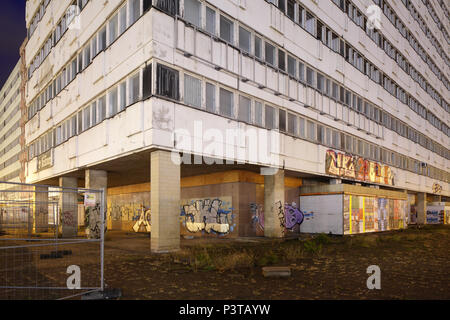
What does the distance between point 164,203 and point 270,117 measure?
860cm

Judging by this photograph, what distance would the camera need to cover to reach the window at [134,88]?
53.2 feet

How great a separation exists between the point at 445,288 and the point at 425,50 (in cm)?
4569

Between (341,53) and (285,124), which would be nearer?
(285,124)

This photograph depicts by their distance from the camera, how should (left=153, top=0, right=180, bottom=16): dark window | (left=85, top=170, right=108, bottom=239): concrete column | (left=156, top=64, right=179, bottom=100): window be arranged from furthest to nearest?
(left=85, top=170, right=108, bottom=239): concrete column, (left=153, top=0, right=180, bottom=16): dark window, (left=156, top=64, right=179, bottom=100): window

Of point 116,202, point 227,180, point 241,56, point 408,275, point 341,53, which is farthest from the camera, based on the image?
point 116,202

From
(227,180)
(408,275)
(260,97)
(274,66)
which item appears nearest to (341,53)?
(274,66)

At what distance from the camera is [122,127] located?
1691 cm

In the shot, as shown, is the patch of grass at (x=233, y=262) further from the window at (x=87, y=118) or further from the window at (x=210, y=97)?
the window at (x=87, y=118)

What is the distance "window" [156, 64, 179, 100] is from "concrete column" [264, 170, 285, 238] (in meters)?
8.51

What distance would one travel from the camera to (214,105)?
17500 mm

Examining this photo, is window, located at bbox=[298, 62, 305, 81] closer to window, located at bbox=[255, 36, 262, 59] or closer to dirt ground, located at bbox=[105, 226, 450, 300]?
window, located at bbox=[255, 36, 262, 59]

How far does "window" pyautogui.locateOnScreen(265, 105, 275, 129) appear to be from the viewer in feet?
68.1

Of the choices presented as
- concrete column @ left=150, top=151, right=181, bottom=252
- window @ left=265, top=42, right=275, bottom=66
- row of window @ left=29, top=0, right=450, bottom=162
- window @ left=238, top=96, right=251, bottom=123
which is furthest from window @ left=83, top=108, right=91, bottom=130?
window @ left=265, top=42, right=275, bottom=66

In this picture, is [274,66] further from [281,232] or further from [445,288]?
[445,288]
